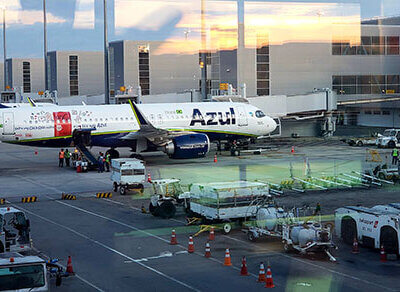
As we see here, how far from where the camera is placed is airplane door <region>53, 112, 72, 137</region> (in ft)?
128

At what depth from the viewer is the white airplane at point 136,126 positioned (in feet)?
126

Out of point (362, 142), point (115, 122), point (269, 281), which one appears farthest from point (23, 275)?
point (362, 142)

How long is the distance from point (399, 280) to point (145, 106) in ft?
90.9

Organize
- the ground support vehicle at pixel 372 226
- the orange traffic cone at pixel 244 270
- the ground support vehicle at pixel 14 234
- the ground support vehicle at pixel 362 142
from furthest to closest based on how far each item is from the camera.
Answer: the ground support vehicle at pixel 362 142
the ground support vehicle at pixel 372 226
the ground support vehicle at pixel 14 234
the orange traffic cone at pixel 244 270

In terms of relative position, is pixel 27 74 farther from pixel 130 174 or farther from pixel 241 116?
pixel 130 174

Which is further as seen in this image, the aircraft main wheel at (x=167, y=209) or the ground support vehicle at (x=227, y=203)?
the aircraft main wheel at (x=167, y=209)

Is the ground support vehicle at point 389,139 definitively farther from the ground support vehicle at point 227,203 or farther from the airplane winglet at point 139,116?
the ground support vehicle at point 227,203

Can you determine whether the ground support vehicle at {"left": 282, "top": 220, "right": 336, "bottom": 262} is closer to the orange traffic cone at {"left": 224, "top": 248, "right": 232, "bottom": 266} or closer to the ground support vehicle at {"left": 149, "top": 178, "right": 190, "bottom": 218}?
the orange traffic cone at {"left": 224, "top": 248, "right": 232, "bottom": 266}

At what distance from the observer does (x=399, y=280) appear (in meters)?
15.8

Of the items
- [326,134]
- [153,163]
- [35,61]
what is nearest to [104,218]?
[153,163]

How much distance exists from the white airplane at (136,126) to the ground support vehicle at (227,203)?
622 inches

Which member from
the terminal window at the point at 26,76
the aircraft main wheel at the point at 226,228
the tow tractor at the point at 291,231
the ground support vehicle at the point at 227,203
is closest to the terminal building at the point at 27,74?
the terminal window at the point at 26,76

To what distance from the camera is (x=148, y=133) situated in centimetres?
3919

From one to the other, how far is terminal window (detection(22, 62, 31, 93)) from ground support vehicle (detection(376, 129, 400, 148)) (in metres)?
57.5
